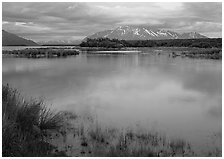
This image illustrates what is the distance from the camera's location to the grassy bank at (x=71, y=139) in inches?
203

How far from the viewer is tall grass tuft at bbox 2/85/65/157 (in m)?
4.94

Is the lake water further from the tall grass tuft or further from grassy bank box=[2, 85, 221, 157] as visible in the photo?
the tall grass tuft

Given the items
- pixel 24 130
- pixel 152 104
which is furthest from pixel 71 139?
pixel 152 104

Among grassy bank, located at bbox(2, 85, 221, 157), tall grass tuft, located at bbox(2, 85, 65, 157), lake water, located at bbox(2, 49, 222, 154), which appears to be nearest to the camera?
tall grass tuft, located at bbox(2, 85, 65, 157)

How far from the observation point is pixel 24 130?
6.11m

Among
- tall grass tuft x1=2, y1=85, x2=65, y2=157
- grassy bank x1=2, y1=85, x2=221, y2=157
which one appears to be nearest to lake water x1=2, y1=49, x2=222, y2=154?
grassy bank x1=2, y1=85, x2=221, y2=157

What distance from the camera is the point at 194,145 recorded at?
6422 mm

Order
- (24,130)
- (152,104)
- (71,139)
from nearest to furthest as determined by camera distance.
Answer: (24,130) → (71,139) → (152,104)

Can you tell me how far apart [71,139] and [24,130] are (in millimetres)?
1014

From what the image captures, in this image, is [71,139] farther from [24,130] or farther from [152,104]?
[152,104]

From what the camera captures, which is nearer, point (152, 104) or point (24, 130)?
point (24, 130)

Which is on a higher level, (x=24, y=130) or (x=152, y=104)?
(x=24, y=130)

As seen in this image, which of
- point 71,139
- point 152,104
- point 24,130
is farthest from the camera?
point 152,104

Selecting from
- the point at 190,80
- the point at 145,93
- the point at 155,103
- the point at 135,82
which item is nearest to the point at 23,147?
the point at 155,103
